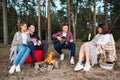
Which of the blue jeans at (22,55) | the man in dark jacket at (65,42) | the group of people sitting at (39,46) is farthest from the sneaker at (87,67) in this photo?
the blue jeans at (22,55)

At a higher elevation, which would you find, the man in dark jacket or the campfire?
the man in dark jacket

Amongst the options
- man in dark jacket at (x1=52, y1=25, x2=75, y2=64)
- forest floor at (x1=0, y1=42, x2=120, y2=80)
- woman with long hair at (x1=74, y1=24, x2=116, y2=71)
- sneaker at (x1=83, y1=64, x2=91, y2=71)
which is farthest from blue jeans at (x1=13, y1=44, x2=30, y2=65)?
sneaker at (x1=83, y1=64, x2=91, y2=71)

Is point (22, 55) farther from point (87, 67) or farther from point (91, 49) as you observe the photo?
point (91, 49)

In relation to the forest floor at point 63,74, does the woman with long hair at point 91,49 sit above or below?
above

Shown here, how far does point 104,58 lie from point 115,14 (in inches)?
598


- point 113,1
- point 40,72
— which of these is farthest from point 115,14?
point 40,72

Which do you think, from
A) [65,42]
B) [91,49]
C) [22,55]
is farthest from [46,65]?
[91,49]

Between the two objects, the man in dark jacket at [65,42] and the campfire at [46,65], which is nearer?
the campfire at [46,65]

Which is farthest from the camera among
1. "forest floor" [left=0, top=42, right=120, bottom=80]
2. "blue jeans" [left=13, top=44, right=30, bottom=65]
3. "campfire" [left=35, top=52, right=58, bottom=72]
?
"campfire" [left=35, top=52, right=58, bottom=72]

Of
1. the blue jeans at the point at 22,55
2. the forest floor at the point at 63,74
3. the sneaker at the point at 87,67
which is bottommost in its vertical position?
the forest floor at the point at 63,74

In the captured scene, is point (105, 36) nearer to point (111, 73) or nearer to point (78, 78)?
point (111, 73)

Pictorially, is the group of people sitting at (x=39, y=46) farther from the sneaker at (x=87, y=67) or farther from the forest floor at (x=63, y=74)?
the forest floor at (x=63, y=74)

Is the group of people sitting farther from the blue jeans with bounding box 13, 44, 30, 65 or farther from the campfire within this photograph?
the campfire

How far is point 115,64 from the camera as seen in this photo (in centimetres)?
679
